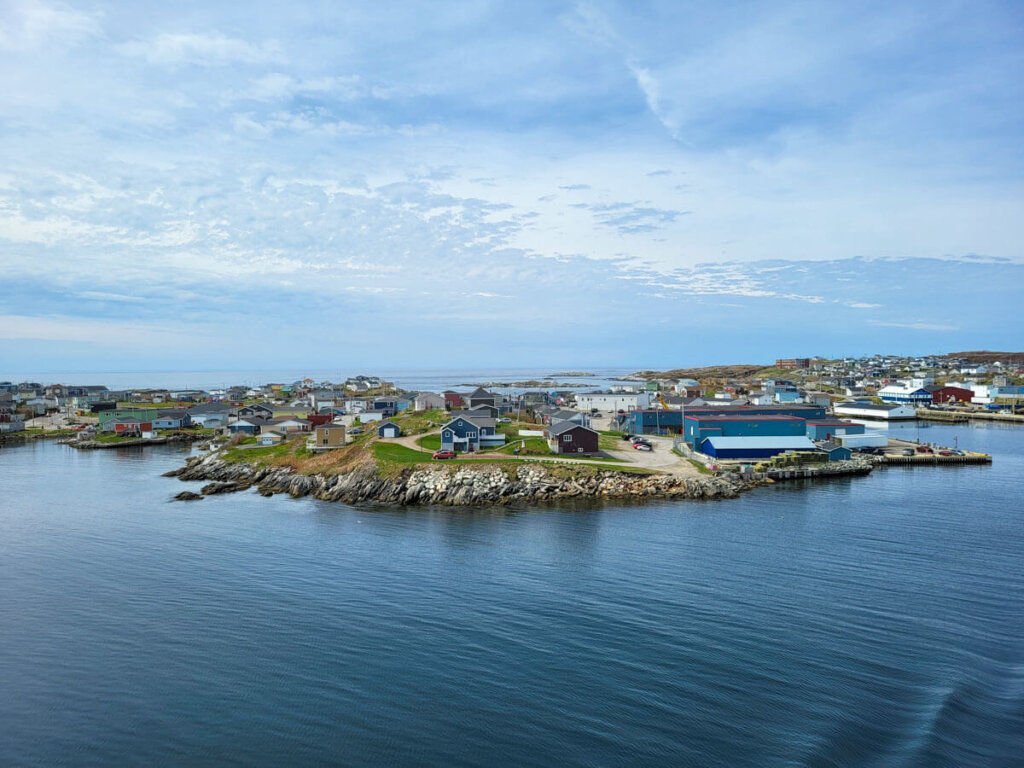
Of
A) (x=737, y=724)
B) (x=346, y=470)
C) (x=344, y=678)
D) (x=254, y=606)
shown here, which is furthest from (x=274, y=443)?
(x=737, y=724)

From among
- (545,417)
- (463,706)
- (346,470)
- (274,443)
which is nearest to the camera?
(463,706)

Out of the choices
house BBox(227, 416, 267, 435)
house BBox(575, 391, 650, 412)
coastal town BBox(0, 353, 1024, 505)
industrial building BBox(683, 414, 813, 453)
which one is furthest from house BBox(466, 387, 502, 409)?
industrial building BBox(683, 414, 813, 453)

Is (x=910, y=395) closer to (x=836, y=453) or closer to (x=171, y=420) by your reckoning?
(x=836, y=453)

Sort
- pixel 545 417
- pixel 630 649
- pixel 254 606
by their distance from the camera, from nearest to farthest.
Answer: pixel 630 649
pixel 254 606
pixel 545 417

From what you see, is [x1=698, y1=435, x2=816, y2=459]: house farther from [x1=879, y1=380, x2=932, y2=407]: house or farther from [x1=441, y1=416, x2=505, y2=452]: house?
[x1=879, y1=380, x2=932, y2=407]: house

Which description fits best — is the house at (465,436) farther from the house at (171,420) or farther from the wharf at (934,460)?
the house at (171,420)

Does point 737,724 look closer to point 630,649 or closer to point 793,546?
point 630,649

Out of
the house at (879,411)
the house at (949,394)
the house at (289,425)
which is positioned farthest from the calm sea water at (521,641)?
the house at (949,394)
